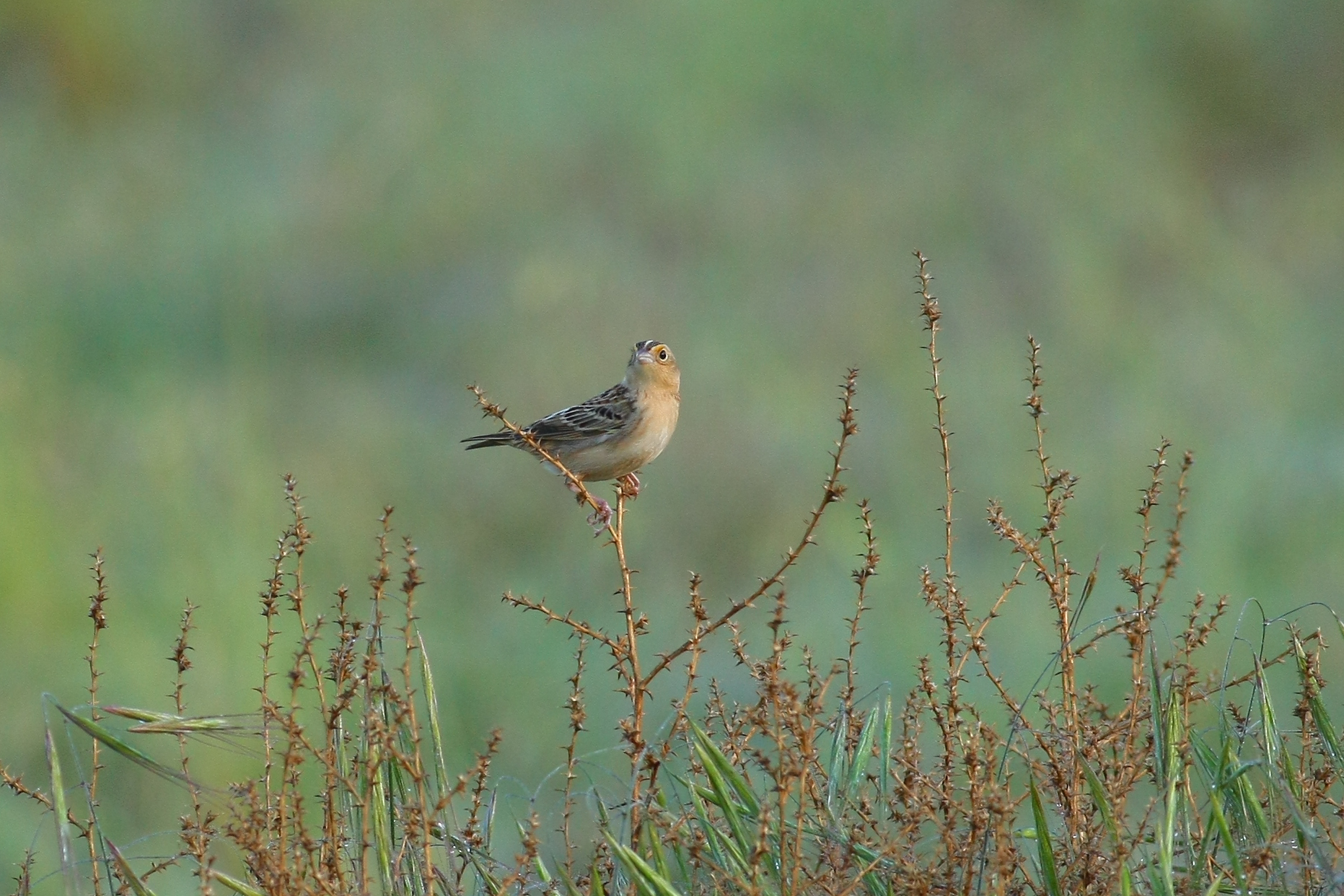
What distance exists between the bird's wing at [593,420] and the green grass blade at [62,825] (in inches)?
121

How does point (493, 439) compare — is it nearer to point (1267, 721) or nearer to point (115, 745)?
point (115, 745)

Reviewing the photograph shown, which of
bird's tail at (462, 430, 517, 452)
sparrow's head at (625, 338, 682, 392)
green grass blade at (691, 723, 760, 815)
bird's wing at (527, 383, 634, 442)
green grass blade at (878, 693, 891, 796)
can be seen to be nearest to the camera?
green grass blade at (691, 723, 760, 815)

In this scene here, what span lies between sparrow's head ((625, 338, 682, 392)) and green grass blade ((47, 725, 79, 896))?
349 centimetres

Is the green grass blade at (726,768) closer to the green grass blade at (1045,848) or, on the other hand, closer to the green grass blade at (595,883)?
the green grass blade at (595,883)

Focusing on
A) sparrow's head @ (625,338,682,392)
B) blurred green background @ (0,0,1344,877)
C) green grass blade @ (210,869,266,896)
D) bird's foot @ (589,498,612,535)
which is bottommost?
green grass blade @ (210,869,266,896)

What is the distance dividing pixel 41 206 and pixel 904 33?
1061cm

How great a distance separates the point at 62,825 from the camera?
3.13 m

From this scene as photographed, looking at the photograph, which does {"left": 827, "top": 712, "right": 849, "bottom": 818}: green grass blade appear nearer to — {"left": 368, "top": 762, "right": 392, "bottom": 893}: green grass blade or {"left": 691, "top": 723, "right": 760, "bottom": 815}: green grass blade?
{"left": 691, "top": 723, "right": 760, "bottom": 815}: green grass blade

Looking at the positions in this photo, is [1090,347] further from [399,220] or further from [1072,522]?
[399,220]

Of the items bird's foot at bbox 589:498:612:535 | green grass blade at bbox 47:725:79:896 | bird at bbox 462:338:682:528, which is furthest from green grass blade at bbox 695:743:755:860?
bird at bbox 462:338:682:528

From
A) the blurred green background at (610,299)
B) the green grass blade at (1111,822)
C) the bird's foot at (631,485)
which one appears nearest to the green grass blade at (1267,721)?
the green grass blade at (1111,822)

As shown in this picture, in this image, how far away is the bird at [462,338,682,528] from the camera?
6.10 m

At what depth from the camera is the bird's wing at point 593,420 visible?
6.31 meters

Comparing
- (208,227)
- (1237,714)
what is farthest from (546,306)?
(1237,714)
